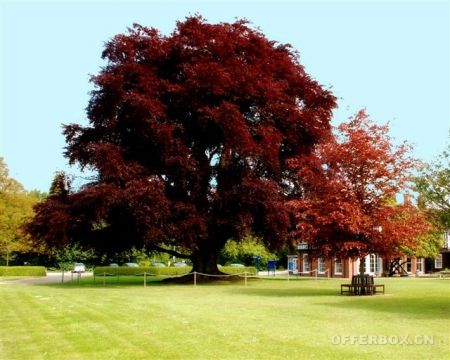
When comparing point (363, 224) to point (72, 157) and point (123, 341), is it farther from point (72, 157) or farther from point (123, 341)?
point (72, 157)

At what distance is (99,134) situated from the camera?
120 ft

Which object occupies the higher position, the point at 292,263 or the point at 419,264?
the point at 419,264

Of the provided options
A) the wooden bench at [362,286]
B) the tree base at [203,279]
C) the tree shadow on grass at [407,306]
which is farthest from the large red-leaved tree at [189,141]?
the tree shadow on grass at [407,306]

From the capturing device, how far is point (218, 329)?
14.0 m

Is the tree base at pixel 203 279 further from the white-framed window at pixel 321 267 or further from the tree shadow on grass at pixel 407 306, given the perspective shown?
the white-framed window at pixel 321 267

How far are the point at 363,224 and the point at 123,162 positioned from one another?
13.6 metres

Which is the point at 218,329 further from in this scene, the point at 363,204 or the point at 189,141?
the point at 189,141

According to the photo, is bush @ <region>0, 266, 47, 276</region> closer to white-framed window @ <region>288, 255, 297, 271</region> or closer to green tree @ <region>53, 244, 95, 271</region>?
green tree @ <region>53, 244, 95, 271</region>

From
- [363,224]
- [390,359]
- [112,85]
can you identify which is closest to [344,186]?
[363,224]

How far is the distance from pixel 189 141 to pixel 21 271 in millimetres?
29641

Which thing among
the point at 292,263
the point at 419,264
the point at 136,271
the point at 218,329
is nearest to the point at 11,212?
the point at 136,271

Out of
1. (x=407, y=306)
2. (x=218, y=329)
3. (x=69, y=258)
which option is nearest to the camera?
(x=218, y=329)

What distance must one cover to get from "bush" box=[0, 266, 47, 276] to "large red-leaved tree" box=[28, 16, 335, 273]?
76.6ft

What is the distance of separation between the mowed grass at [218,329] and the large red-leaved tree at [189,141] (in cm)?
1161
